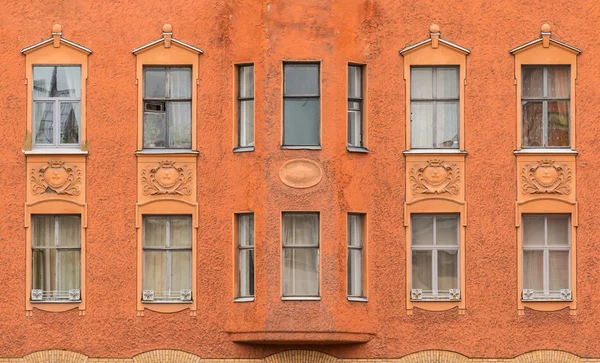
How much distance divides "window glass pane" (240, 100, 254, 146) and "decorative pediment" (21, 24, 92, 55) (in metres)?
3.36

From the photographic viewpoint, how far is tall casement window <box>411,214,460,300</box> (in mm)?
43000

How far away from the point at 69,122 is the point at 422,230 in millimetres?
7531

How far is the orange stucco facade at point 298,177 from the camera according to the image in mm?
42375

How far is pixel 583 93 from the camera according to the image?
4303 cm

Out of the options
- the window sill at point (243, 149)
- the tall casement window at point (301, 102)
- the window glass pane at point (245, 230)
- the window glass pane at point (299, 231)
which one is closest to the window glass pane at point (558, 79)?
the tall casement window at point (301, 102)

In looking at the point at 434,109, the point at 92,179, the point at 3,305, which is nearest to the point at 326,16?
the point at 434,109

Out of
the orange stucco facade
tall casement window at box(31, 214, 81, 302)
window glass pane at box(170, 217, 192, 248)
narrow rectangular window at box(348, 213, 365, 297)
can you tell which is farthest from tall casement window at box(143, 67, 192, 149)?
narrow rectangular window at box(348, 213, 365, 297)

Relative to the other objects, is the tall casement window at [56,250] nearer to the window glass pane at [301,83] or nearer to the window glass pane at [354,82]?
the window glass pane at [301,83]

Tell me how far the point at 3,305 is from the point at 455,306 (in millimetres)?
9116

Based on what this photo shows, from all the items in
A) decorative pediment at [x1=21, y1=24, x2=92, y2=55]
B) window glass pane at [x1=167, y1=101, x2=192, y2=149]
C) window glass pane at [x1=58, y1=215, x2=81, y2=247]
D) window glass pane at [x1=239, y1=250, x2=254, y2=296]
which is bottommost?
window glass pane at [x1=239, y1=250, x2=254, y2=296]

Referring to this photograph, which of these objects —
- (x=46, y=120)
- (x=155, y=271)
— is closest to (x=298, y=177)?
(x=155, y=271)

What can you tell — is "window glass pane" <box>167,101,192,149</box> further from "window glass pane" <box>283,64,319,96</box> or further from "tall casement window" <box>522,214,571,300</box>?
"tall casement window" <box>522,214,571,300</box>

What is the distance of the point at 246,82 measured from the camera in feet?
141

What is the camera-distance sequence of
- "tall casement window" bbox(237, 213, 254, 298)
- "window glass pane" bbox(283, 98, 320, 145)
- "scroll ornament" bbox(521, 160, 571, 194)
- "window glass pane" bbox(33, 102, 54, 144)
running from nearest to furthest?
"window glass pane" bbox(283, 98, 320, 145), "tall casement window" bbox(237, 213, 254, 298), "scroll ornament" bbox(521, 160, 571, 194), "window glass pane" bbox(33, 102, 54, 144)
